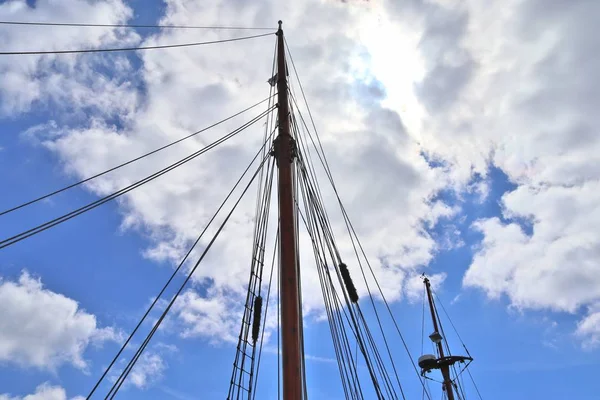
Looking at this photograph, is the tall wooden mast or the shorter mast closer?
the tall wooden mast

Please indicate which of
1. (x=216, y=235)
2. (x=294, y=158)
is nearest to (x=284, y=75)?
(x=294, y=158)

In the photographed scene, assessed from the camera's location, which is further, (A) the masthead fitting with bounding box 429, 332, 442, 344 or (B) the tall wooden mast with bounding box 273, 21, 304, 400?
(A) the masthead fitting with bounding box 429, 332, 442, 344

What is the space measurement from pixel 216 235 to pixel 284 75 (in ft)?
21.1

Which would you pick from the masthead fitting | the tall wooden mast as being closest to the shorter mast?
the masthead fitting

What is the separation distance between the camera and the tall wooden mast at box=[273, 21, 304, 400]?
10.3m

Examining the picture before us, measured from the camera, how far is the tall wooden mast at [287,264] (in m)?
10.3

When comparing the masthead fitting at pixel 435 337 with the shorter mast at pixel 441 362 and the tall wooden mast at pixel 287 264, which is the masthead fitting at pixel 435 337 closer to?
the shorter mast at pixel 441 362

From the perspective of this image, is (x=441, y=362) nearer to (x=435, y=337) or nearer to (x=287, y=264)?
(x=435, y=337)

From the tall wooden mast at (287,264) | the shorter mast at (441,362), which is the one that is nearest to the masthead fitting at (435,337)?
the shorter mast at (441,362)

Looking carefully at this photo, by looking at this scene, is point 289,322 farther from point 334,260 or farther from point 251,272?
point 334,260

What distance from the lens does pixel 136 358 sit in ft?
37.6

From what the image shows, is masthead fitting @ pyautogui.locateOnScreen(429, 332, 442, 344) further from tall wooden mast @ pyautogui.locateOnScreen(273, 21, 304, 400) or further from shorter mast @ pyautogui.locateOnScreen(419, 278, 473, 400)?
tall wooden mast @ pyautogui.locateOnScreen(273, 21, 304, 400)

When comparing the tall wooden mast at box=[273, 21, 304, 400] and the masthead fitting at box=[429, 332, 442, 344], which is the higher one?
the masthead fitting at box=[429, 332, 442, 344]

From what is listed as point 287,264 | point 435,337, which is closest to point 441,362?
point 435,337
